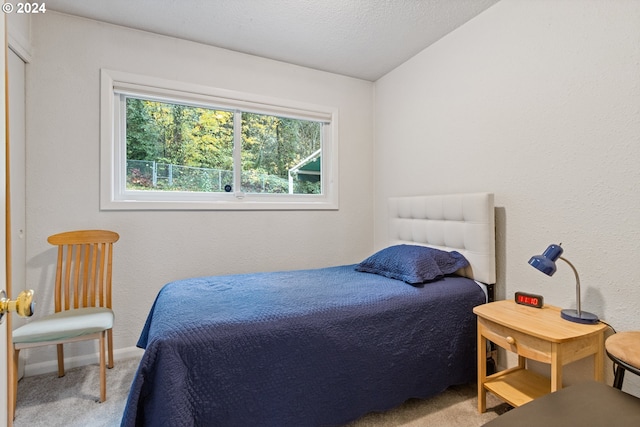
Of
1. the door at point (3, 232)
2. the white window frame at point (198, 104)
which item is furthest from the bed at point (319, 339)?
the white window frame at point (198, 104)

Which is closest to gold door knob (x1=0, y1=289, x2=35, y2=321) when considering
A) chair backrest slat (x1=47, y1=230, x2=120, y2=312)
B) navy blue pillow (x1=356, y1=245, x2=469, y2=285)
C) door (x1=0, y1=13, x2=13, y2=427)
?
door (x1=0, y1=13, x2=13, y2=427)

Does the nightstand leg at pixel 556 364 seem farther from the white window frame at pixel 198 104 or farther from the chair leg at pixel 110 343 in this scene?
the chair leg at pixel 110 343

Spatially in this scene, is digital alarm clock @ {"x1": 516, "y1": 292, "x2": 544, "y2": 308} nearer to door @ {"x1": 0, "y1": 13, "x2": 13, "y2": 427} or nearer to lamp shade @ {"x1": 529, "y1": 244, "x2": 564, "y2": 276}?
lamp shade @ {"x1": 529, "y1": 244, "x2": 564, "y2": 276}

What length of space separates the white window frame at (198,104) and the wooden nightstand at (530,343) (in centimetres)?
180

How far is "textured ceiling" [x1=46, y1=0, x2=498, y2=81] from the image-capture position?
2.04 m

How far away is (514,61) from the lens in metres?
1.93

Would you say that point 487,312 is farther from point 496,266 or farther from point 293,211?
point 293,211

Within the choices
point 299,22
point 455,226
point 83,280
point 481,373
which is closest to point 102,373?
point 83,280

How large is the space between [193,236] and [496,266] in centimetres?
237

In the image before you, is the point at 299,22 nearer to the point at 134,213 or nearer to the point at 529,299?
the point at 134,213

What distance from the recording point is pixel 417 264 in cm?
200

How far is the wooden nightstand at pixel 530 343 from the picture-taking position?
1338 mm

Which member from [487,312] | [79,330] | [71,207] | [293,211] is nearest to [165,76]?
[71,207]

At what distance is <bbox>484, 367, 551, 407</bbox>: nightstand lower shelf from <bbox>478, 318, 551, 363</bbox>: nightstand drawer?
28cm
